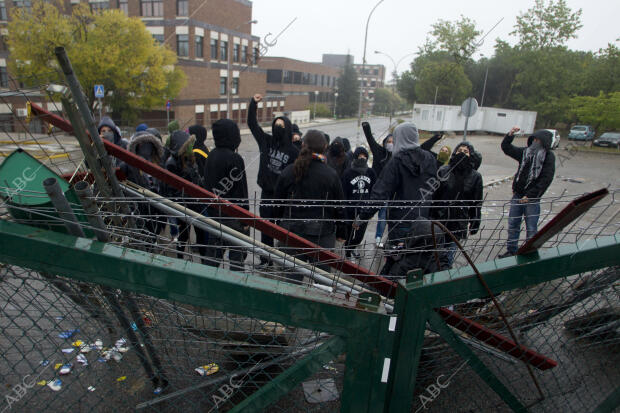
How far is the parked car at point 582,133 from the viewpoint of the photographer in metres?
21.6

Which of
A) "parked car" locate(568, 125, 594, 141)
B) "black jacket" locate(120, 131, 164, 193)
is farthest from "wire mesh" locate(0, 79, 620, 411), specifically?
"parked car" locate(568, 125, 594, 141)

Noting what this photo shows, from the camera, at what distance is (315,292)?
4.15ft

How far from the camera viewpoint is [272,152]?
458cm

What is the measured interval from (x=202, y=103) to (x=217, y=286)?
29449 millimetres

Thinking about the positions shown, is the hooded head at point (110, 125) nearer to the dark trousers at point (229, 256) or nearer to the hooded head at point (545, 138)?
the dark trousers at point (229, 256)

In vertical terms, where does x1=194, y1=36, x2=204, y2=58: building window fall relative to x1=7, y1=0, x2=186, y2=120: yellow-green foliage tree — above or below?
above

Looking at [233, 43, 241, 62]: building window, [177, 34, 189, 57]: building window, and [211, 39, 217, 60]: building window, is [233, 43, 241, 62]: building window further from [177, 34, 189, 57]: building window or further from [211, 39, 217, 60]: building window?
[177, 34, 189, 57]: building window

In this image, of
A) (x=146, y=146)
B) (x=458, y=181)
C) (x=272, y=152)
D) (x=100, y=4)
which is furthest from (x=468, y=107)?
(x=100, y=4)

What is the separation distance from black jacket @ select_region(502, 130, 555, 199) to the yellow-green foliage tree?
49.8 feet

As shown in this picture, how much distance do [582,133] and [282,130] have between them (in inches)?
941

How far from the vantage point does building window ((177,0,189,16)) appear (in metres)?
24.5

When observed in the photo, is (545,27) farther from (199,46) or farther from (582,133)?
(199,46)

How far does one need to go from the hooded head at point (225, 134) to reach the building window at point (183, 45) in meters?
25.4

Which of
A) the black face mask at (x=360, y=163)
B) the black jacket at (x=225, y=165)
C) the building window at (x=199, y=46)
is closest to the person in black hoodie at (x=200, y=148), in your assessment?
the black jacket at (x=225, y=165)
